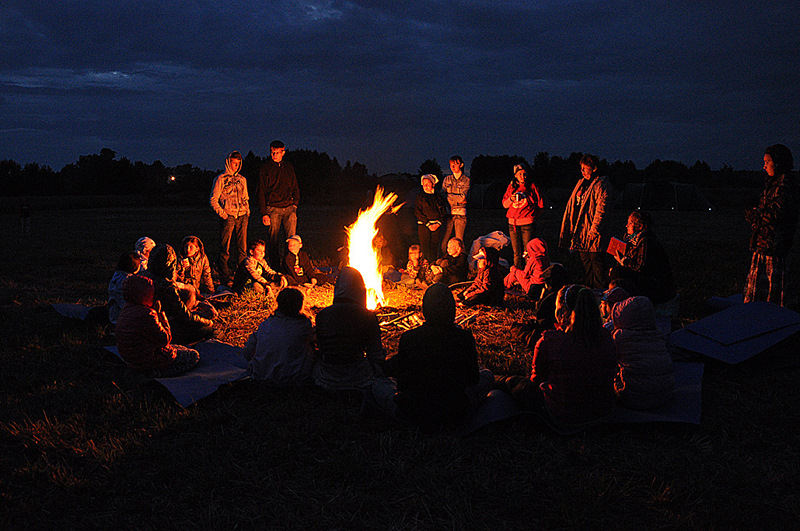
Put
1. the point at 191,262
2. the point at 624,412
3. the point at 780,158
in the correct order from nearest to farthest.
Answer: the point at 624,412 → the point at 780,158 → the point at 191,262

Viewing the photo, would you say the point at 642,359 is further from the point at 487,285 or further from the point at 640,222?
the point at 487,285

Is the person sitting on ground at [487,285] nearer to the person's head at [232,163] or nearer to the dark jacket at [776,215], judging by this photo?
the dark jacket at [776,215]

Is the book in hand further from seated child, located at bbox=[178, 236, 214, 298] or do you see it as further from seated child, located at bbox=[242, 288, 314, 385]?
seated child, located at bbox=[178, 236, 214, 298]

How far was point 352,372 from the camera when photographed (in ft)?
17.1

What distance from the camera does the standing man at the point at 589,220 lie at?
28.4 ft

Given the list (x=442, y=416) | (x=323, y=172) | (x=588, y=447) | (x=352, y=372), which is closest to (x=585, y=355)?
(x=588, y=447)

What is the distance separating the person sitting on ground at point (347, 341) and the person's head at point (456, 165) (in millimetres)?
6036

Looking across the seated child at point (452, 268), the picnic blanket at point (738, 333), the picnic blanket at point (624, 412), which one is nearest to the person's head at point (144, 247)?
the seated child at point (452, 268)

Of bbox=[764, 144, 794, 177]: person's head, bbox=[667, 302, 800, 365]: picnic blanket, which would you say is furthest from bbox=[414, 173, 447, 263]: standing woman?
bbox=[764, 144, 794, 177]: person's head

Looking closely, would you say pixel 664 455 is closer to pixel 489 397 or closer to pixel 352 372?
pixel 489 397

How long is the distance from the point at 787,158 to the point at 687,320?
245cm

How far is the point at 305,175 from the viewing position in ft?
164

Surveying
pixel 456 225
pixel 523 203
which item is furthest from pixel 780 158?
pixel 456 225

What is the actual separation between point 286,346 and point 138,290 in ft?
5.10
